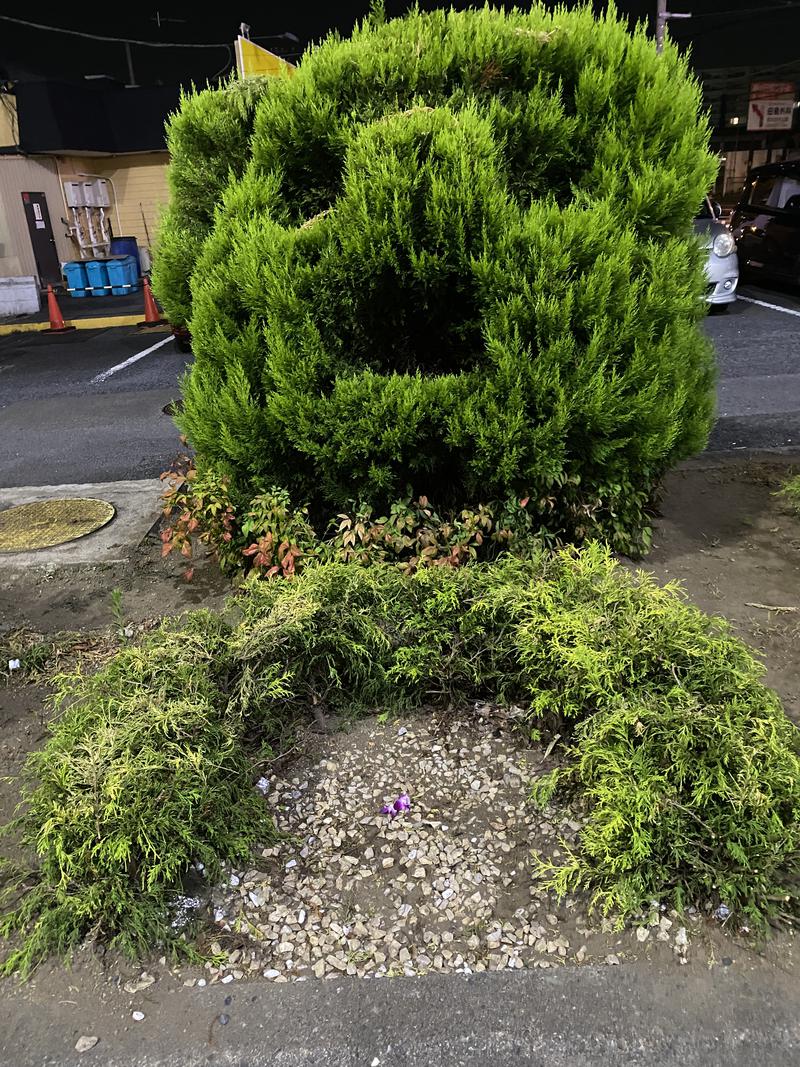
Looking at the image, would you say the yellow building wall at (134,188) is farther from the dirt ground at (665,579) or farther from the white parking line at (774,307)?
the dirt ground at (665,579)

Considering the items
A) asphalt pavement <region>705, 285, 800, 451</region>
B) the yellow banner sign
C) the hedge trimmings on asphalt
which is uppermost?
the yellow banner sign

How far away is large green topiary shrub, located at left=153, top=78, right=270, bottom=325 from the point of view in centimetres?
383

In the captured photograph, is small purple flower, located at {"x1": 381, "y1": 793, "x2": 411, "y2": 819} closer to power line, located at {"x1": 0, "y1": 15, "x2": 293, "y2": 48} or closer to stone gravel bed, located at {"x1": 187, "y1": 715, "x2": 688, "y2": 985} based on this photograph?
stone gravel bed, located at {"x1": 187, "y1": 715, "x2": 688, "y2": 985}

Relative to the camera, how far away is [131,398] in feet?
29.3

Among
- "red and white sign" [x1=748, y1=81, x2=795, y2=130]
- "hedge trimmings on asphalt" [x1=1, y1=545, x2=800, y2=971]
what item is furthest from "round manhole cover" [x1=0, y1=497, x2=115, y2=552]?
"red and white sign" [x1=748, y1=81, x2=795, y2=130]

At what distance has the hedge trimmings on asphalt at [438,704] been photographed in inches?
86.7

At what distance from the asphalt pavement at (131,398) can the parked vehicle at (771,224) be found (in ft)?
1.79

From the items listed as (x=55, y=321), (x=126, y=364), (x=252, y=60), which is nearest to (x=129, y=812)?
(x=252, y=60)

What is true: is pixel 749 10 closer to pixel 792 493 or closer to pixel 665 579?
pixel 792 493

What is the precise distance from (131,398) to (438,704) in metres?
6.98

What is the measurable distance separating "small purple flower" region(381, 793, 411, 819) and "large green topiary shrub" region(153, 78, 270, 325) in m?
2.76

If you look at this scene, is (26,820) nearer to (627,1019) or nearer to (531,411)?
(627,1019)

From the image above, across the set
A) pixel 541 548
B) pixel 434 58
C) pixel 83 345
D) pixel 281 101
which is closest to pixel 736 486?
pixel 541 548

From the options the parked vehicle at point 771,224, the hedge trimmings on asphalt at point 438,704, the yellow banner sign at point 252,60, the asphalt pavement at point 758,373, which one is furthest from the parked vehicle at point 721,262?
the hedge trimmings on asphalt at point 438,704
